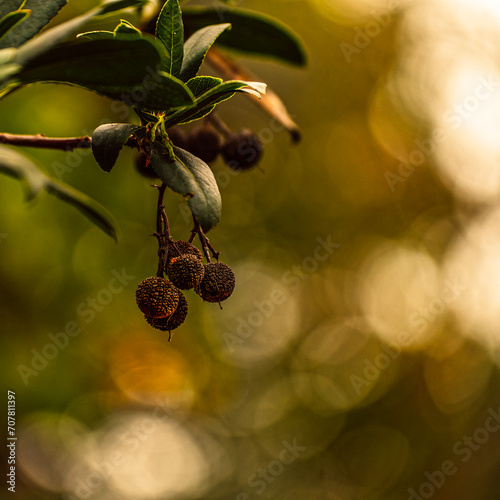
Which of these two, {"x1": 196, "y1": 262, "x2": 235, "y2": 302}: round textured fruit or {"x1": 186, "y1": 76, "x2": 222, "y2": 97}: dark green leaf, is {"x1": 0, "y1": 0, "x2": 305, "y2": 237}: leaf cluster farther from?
{"x1": 196, "y1": 262, "x2": 235, "y2": 302}: round textured fruit

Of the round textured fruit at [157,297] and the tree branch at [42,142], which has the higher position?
the tree branch at [42,142]

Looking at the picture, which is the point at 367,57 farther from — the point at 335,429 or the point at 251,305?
the point at 335,429

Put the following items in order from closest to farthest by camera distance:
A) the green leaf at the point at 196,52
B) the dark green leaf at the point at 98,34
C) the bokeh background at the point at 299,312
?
the dark green leaf at the point at 98,34 < the green leaf at the point at 196,52 < the bokeh background at the point at 299,312

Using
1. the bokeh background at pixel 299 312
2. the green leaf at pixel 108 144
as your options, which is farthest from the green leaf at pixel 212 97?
the bokeh background at pixel 299 312

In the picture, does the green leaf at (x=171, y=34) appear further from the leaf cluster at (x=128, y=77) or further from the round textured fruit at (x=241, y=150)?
the round textured fruit at (x=241, y=150)

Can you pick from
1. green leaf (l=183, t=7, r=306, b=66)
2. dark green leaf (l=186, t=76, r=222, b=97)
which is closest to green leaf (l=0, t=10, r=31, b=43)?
dark green leaf (l=186, t=76, r=222, b=97)

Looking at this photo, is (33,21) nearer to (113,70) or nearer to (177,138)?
(113,70)
